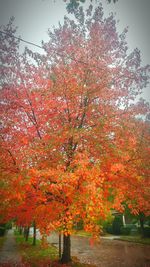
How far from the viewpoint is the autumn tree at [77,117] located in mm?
9492

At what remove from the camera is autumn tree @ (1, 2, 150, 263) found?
949 centimetres

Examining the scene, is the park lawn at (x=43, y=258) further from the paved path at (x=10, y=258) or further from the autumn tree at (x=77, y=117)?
the autumn tree at (x=77, y=117)

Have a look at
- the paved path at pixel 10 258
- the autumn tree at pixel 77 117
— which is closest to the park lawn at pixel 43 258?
the paved path at pixel 10 258

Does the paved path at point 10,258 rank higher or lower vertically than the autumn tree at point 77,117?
lower

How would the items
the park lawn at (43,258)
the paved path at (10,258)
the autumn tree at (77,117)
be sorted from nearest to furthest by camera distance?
1. the autumn tree at (77,117)
2. the paved path at (10,258)
3. the park lawn at (43,258)

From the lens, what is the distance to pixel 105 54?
11.5m

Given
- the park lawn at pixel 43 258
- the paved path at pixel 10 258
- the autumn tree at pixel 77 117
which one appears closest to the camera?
the autumn tree at pixel 77 117

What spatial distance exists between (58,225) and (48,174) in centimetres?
195

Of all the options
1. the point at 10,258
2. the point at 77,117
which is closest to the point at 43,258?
the point at 10,258

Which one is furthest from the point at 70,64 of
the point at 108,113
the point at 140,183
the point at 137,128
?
the point at 140,183

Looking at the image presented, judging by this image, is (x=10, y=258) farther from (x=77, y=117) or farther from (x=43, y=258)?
(x=77, y=117)

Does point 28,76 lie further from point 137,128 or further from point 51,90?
point 137,128

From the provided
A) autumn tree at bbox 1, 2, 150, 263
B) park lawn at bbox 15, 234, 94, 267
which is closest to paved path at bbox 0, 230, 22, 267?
park lawn at bbox 15, 234, 94, 267

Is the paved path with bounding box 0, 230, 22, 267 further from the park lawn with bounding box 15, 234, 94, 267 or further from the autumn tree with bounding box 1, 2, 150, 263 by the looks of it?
the autumn tree with bounding box 1, 2, 150, 263
